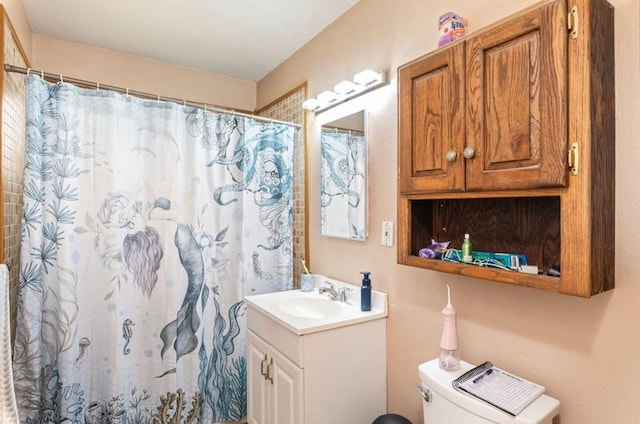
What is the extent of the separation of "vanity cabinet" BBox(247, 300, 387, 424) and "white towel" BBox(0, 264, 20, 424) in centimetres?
96

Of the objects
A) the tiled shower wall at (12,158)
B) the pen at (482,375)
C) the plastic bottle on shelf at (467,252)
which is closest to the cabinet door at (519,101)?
the plastic bottle on shelf at (467,252)

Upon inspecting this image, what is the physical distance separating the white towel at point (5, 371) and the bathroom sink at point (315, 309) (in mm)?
960

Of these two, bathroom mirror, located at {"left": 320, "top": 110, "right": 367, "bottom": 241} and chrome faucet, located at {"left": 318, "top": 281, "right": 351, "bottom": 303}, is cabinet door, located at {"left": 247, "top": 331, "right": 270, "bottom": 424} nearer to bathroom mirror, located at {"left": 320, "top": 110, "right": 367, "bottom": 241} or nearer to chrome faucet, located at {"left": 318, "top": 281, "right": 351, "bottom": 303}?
chrome faucet, located at {"left": 318, "top": 281, "right": 351, "bottom": 303}

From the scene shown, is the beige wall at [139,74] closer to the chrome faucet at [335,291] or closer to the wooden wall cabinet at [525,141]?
the chrome faucet at [335,291]

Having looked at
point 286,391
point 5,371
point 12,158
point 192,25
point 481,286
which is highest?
point 192,25

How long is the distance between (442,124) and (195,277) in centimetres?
163

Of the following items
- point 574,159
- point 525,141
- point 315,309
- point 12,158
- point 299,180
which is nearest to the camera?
point 574,159

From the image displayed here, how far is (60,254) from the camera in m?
1.78

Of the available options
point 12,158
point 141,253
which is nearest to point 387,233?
point 141,253

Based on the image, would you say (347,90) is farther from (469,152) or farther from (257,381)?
(257,381)

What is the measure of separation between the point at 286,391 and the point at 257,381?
0.38 m

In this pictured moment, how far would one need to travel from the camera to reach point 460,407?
1097 millimetres

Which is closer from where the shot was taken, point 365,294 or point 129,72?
point 365,294

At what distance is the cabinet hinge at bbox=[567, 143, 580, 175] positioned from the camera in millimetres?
883
